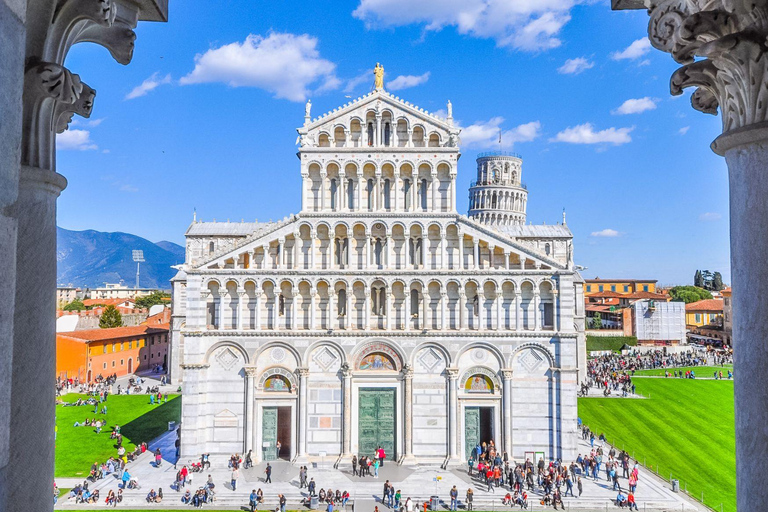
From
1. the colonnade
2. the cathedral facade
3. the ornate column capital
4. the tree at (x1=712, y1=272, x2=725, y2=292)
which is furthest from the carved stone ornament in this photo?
the tree at (x1=712, y1=272, x2=725, y2=292)

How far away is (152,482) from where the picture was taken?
2558 centimetres

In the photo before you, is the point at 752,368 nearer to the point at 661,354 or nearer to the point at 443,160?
the point at 443,160

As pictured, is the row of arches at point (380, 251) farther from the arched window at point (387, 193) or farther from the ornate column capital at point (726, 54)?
the ornate column capital at point (726, 54)

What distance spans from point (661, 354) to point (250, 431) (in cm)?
5718

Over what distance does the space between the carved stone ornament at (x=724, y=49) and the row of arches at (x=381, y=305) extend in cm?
2436

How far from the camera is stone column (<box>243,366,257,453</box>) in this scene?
90.9 feet

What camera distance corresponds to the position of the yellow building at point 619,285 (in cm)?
11019

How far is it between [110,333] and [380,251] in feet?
124

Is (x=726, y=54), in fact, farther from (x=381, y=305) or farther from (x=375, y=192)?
(x=381, y=305)

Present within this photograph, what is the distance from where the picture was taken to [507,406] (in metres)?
27.7

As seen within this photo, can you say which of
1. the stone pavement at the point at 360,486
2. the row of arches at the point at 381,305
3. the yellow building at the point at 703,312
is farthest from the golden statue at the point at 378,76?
the yellow building at the point at 703,312

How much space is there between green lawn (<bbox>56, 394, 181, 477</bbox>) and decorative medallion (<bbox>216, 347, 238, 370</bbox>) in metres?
8.33

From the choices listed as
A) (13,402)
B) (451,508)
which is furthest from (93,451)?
(13,402)

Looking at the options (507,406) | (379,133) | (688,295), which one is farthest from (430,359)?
(688,295)
